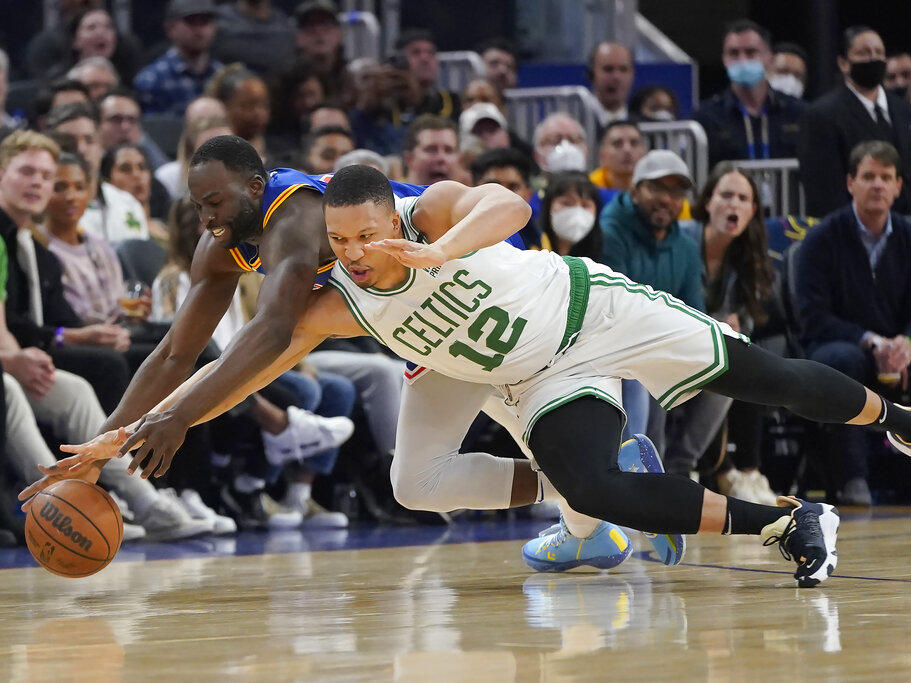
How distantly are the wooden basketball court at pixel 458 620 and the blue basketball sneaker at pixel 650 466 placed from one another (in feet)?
0.24

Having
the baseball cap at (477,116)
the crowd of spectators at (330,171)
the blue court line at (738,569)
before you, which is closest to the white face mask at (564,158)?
the crowd of spectators at (330,171)

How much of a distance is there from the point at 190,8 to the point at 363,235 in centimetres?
674

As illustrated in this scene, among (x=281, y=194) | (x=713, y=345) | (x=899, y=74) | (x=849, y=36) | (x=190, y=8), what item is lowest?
(x=713, y=345)

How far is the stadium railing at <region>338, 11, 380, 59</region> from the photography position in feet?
37.4

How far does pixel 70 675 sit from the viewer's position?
109 inches

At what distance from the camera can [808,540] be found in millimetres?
3857

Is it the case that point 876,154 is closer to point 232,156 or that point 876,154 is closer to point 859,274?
point 859,274

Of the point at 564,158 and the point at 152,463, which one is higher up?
the point at 564,158

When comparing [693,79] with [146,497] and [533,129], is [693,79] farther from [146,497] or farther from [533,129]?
[146,497]

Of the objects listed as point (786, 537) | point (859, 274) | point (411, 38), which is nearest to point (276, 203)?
point (786, 537)

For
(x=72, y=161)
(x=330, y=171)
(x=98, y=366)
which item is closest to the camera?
(x=98, y=366)

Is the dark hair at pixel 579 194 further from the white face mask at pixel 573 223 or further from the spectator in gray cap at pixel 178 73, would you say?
the spectator in gray cap at pixel 178 73

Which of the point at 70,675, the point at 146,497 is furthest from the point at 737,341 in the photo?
the point at 146,497

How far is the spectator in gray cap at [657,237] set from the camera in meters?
7.07
